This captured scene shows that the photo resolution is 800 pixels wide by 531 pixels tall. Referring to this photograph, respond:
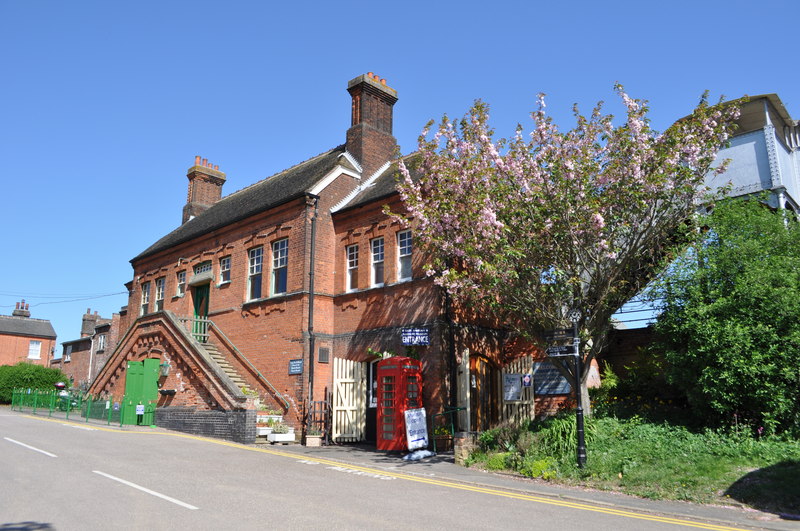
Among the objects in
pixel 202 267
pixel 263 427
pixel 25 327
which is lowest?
pixel 263 427

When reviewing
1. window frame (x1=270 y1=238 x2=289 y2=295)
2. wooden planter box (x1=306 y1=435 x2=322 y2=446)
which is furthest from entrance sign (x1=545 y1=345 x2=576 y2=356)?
window frame (x1=270 y1=238 x2=289 y2=295)

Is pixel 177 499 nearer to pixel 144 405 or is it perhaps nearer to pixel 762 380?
pixel 762 380

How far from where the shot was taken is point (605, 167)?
13039mm

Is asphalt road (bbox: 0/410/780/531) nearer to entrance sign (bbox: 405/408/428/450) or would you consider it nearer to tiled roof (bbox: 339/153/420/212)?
entrance sign (bbox: 405/408/428/450)

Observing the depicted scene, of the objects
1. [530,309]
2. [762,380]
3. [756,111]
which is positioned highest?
[756,111]

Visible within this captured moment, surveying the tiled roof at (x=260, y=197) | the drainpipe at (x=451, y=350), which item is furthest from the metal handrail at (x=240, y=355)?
the drainpipe at (x=451, y=350)

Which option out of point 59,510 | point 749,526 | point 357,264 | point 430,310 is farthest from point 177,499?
point 357,264

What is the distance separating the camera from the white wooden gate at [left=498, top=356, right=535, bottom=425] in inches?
669

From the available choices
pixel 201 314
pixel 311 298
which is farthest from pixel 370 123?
pixel 201 314

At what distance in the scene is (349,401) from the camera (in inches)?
728

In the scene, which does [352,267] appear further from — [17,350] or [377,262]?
[17,350]

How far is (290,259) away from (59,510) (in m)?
13.4

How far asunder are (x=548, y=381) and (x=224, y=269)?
45.0 feet

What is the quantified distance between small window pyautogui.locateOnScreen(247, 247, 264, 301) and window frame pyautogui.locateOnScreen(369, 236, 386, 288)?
4.93 meters
